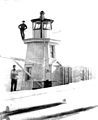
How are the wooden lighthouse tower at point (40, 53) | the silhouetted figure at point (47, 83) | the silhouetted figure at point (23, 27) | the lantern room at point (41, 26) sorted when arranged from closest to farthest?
the silhouetted figure at point (47, 83) < the wooden lighthouse tower at point (40, 53) < the lantern room at point (41, 26) < the silhouetted figure at point (23, 27)

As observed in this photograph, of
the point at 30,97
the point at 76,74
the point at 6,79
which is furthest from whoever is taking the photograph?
the point at 6,79

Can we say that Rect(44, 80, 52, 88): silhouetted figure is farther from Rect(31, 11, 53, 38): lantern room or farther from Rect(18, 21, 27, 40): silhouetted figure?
Rect(18, 21, 27, 40): silhouetted figure

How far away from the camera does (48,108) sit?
5.72 metres

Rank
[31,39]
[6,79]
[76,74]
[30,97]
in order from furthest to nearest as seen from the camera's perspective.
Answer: [6,79]
[76,74]
[31,39]
[30,97]

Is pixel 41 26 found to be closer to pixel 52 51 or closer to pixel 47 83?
pixel 52 51

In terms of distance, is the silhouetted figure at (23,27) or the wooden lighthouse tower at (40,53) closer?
the wooden lighthouse tower at (40,53)

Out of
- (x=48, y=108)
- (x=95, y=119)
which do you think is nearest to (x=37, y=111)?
(x=48, y=108)

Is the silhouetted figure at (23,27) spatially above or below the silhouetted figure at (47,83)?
above

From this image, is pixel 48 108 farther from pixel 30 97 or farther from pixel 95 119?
pixel 95 119

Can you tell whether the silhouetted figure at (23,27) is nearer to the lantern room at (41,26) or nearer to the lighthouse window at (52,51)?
the lantern room at (41,26)

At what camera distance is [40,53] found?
10125 millimetres

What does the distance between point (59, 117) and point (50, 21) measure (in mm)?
5369

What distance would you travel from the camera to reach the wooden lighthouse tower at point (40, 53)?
32.6 ft

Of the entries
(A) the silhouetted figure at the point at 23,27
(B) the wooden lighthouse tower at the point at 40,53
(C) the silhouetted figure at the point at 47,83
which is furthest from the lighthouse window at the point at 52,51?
(C) the silhouetted figure at the point at 47,83
